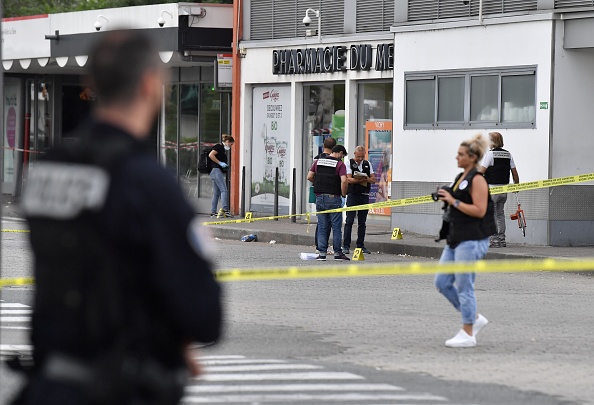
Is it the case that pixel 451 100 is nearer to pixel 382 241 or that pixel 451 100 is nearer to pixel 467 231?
pixel 382 241

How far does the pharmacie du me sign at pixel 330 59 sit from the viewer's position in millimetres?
23797

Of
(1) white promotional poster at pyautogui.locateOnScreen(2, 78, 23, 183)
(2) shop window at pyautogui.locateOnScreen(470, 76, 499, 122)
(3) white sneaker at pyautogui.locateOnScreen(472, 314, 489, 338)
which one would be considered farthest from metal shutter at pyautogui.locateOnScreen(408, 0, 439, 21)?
(1) white promotional poster at pyautogui.locateOnScreen(2, 78, 23, 183)

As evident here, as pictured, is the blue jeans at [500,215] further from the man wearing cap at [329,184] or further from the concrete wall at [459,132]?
the man wearing cap at [329,184]

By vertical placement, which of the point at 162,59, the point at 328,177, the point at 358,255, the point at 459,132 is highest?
the point at 162,59

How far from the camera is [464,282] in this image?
10.2 m

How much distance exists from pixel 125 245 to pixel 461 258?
23.3ft

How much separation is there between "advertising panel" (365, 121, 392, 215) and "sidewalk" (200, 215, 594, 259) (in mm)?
741

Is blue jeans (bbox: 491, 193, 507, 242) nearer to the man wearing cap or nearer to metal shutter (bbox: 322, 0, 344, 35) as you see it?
the man wearing cap

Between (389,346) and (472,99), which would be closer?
(389,346)

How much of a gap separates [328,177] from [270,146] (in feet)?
30.6

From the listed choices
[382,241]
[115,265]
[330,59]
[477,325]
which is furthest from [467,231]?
[330,59]

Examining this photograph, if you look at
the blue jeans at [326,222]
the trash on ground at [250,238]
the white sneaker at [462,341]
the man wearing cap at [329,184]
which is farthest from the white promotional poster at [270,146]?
the white sneaker at [462,341]

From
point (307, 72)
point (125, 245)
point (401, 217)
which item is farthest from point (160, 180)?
point (307, 72)

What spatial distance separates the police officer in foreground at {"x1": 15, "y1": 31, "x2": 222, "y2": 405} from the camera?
3.31m
